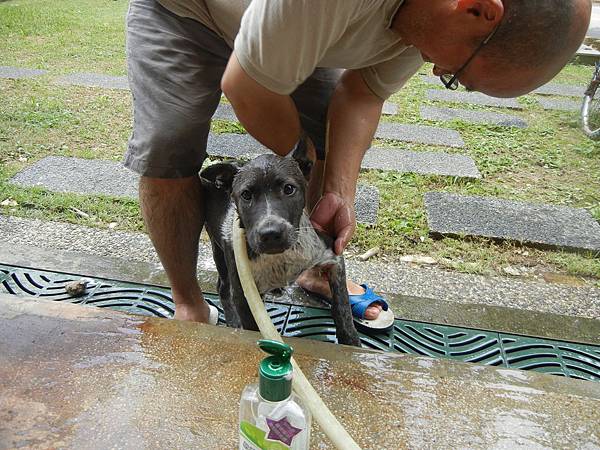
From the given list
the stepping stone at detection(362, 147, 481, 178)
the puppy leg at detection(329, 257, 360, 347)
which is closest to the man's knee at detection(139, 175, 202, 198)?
the puppy leg at detection(329, 257, 360, 347)

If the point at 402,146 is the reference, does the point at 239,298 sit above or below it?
above

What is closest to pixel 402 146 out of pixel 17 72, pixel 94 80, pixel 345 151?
pixel 345 151

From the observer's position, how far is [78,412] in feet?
5.46

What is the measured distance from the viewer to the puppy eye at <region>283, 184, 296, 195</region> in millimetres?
2259

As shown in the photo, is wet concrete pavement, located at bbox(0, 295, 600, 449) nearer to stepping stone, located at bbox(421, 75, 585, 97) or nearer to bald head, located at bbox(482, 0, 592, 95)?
bald head, located at bbox(482, 0, 592, 95)

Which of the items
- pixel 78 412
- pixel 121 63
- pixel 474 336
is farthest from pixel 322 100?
pixel 121 63

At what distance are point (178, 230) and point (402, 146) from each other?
10.3 feet

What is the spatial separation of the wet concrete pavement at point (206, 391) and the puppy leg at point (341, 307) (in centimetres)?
45

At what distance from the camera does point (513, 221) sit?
380 cm

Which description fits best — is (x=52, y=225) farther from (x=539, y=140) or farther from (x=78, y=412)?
(x=539, y=140)

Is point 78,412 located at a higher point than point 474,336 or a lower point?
higher

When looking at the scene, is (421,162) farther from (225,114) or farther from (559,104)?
(559,104)

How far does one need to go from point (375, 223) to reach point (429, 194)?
66 cm

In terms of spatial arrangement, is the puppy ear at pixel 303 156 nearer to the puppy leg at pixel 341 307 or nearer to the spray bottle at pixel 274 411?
the puppy leg at pixel 341 307
